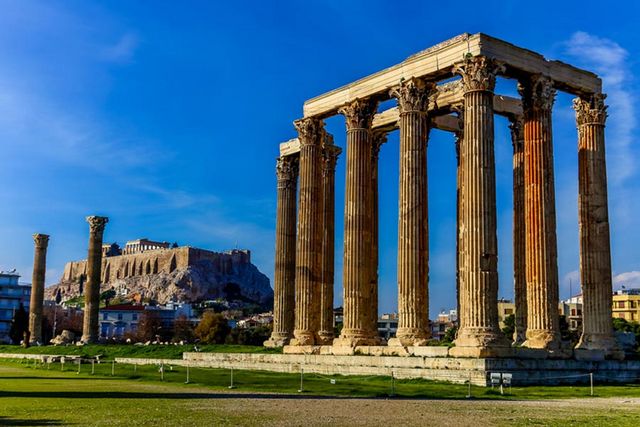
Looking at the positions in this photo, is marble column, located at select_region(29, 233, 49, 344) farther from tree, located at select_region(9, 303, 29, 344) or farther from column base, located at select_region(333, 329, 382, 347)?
column base, located at select_region(333, 329, 382, 347)

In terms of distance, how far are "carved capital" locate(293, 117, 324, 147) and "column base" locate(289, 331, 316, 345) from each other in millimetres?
11093

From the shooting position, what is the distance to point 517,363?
3144 centimetres

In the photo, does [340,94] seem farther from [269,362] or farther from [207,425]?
[207,425]

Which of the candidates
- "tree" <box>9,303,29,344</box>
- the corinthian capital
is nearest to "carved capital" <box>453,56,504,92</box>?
the corinthian capital

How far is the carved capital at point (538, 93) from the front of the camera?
3772 centimetres

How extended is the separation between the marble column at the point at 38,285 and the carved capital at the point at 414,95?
6014 centimetres

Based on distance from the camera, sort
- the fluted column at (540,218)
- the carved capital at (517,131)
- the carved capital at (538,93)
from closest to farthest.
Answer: the fluted column at (540,218) → the carved capital at (538,93) → the carved capital at (517,131)

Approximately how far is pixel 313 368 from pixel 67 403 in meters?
18.6

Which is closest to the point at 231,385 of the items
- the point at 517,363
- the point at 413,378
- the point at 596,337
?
the point at 413,378

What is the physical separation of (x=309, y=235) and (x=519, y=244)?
1197 centimetres

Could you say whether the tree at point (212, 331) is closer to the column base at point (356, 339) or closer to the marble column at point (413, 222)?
the column base at point (356, 339)

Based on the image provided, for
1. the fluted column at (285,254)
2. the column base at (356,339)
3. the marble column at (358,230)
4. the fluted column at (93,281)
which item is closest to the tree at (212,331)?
the fluted column at (93,281)

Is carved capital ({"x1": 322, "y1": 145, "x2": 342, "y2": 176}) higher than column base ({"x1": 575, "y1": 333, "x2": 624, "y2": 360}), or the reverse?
carved capital ({"x1": 322, "y1": 145, "x2": 342, "y2": 176})

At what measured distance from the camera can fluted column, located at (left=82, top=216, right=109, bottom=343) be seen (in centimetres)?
7638
